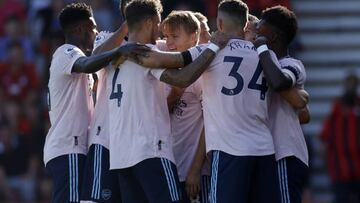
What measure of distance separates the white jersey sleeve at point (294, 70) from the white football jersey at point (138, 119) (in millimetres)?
917

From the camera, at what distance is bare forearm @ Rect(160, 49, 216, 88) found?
893cm

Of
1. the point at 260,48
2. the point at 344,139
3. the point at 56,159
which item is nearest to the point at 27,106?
the point at 344,139

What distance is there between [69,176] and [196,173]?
1.04 m

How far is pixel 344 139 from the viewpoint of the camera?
14789 millimetres

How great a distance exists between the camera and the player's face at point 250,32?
9.45 metres

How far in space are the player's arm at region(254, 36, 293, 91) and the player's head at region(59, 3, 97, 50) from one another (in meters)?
1.52

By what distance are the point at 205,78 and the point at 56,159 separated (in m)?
1.39

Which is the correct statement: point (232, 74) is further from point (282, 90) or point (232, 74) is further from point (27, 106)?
point (27, 106)

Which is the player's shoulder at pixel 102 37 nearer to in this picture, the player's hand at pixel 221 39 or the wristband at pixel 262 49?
the player's hand at pixel 221 39

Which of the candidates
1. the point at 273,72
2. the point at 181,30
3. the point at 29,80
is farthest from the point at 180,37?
the point at 29,80

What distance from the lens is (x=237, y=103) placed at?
29.6 ft

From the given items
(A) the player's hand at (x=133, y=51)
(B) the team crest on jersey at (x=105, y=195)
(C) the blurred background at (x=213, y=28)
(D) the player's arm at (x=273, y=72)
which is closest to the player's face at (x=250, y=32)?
(D) the player's arm at (x=273, y=72)

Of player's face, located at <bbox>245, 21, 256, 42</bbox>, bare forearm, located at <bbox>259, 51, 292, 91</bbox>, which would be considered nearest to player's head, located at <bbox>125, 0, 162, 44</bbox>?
player's face, located at <bbox>245, 21, 256, 42</bbox>

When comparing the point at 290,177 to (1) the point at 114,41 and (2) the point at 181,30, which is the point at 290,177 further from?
(1) the point at 114,41
